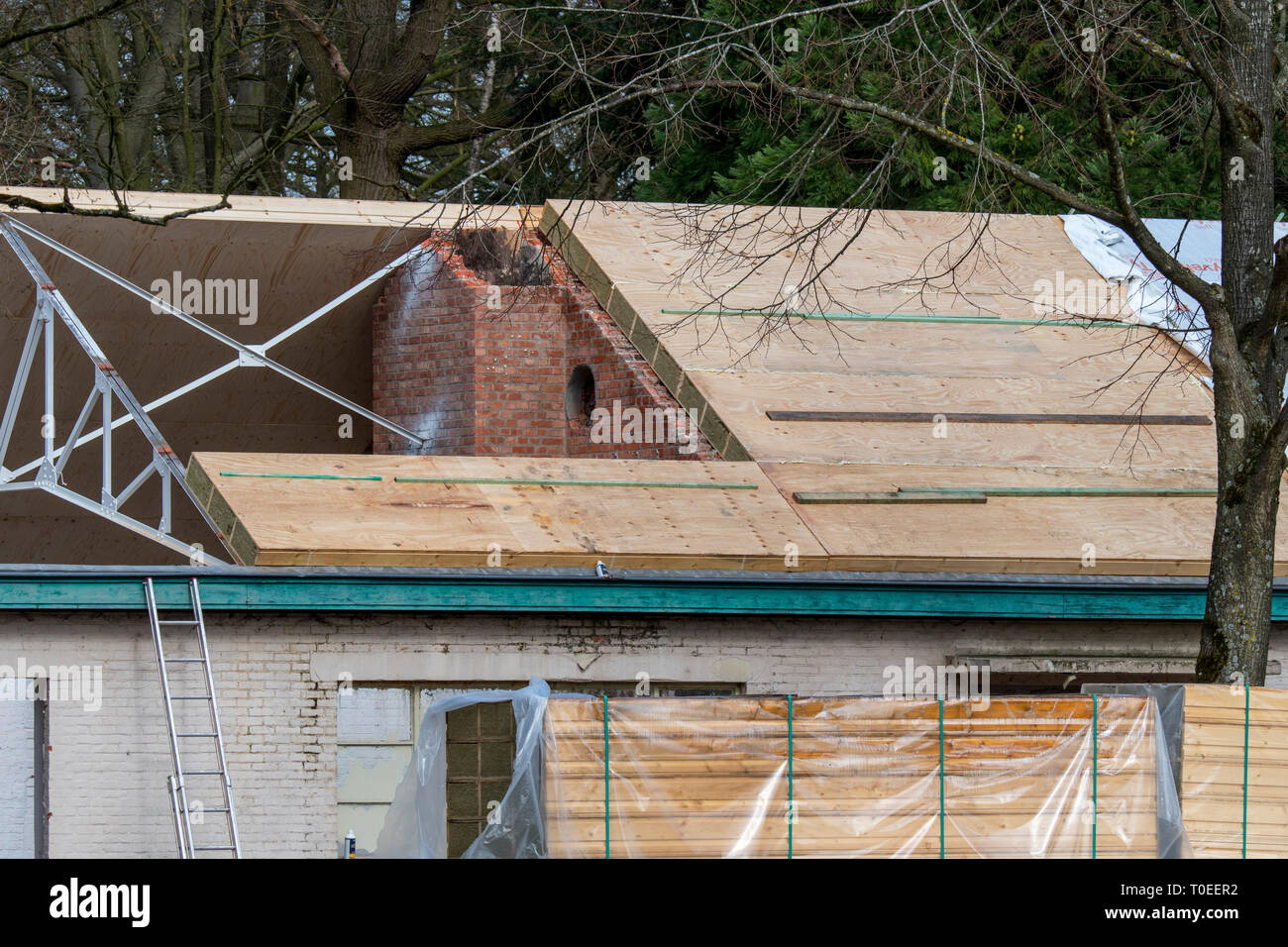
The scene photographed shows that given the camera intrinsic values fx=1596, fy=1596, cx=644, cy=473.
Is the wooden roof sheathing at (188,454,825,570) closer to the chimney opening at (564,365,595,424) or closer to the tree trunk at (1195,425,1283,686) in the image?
the chimney opening at (564,365,595,424)

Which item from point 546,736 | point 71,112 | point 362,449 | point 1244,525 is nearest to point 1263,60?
point 1244,525

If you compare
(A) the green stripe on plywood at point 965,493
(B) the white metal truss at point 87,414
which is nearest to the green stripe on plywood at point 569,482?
(A) the green stripe on plywood at point 965,493

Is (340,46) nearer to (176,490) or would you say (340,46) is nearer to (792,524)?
(176,490)

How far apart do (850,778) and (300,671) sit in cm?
399

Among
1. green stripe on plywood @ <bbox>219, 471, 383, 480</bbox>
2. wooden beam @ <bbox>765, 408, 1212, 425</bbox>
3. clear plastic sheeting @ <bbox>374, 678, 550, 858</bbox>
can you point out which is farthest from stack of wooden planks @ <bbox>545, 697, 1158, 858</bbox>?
wooden beam @ <bbox>765, 408, 1212, 425</bbox>

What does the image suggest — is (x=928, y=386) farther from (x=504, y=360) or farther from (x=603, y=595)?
(x=603, y=595)

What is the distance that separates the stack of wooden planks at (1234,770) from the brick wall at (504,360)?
21.4 feet

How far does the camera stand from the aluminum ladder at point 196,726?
35.1 ft

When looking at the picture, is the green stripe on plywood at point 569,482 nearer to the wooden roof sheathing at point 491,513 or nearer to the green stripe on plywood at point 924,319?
the wooden roof sheathing at point 491,513

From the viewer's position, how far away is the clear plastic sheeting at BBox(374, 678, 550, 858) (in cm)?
954

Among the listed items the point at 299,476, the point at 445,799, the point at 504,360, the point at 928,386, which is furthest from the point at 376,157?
the point at 445,799

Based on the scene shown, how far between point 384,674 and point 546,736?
2.24 metres

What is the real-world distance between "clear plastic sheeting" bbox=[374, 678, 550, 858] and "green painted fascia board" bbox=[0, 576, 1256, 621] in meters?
1.30

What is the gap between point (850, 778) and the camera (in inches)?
388
